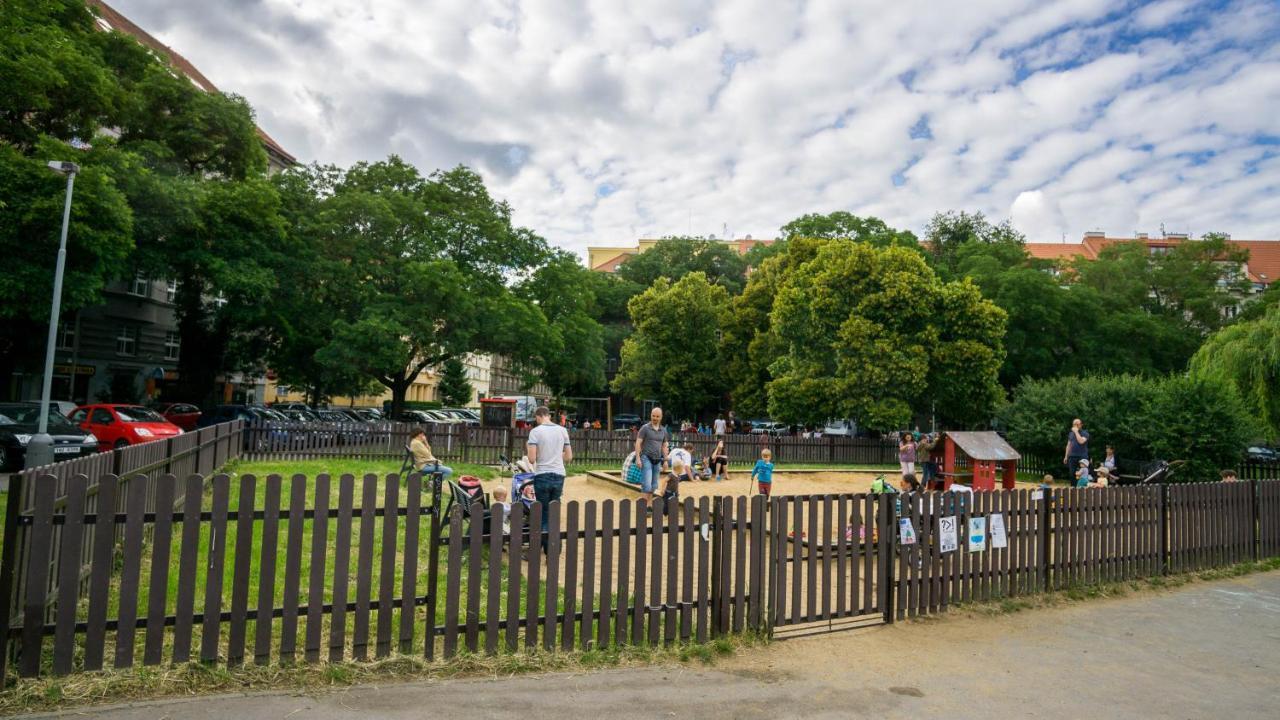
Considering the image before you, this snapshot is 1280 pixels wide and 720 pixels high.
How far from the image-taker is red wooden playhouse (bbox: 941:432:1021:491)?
16375 mm

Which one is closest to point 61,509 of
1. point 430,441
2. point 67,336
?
point 430,441

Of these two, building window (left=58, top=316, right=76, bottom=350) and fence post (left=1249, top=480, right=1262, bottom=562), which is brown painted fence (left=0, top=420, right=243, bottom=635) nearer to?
fence post (left=1249, top=480, right=1262, bottom=562)

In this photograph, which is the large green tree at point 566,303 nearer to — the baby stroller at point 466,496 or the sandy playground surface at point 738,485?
the sandy playground surface at point 738,485

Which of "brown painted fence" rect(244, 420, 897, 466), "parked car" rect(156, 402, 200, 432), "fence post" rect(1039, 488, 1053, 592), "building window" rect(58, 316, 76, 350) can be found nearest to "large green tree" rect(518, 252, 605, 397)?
"brown painted fence" rect(244, 420, 897, 466)

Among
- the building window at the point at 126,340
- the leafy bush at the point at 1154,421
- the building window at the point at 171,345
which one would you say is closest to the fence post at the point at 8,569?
the leafy bush at the point at 1154,421

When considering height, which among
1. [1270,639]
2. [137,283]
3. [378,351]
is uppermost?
[137,283]

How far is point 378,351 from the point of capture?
97.5ft

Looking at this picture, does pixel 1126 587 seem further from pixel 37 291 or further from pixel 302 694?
pixel 37 291

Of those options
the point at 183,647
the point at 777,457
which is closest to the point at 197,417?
the point at 777,457

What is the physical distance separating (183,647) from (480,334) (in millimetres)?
29292

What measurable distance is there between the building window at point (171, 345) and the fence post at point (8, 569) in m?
42.0

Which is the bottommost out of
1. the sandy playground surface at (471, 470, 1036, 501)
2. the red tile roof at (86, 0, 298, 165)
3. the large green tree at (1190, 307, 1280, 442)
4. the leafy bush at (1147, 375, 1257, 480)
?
the sandy playground surface at (471, 470, 1036, 501)

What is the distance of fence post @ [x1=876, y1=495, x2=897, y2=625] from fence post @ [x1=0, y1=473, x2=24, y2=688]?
267 inches

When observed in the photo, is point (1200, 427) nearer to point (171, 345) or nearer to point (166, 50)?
point (171, 345)
